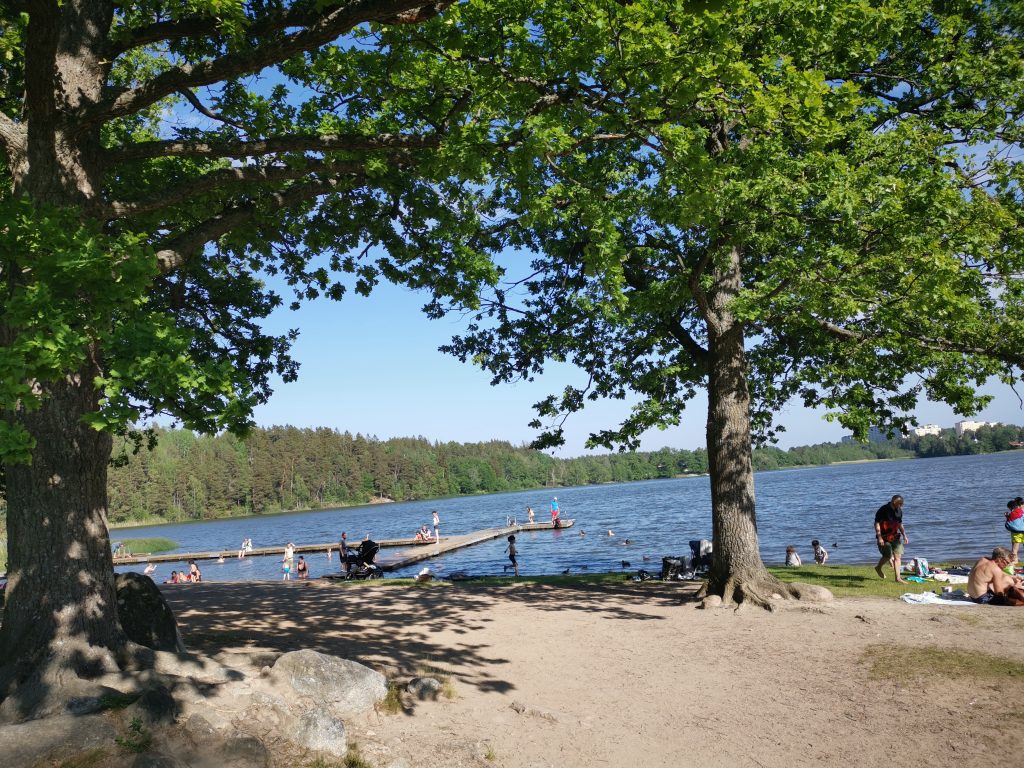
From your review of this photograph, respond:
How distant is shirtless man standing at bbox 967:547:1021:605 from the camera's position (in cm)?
1072

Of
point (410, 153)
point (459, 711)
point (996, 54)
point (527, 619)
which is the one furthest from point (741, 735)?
point (996, 54)

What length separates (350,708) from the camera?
6.60 meters

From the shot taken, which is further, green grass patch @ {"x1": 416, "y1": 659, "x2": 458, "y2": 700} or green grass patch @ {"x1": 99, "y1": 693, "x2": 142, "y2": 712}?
green grass patch @ {"x1": 416, "y1": 659, "x2": 458, "y2": 700}

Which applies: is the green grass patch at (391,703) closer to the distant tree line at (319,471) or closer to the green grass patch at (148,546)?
the green grass patch at (148,546)

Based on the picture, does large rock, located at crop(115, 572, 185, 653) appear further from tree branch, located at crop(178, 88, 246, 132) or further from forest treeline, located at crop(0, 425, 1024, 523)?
forest treeline, located at crop(0, 425, 1024, 523)

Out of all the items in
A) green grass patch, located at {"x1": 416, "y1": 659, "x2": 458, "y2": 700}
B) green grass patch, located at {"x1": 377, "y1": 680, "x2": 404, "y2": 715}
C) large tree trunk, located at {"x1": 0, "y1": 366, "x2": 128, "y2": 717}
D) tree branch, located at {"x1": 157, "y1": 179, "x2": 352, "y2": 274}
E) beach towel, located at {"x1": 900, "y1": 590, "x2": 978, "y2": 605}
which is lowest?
beach towel, located at {"x1": 900, "y1": 590, "x2": 978, "y2": 605}

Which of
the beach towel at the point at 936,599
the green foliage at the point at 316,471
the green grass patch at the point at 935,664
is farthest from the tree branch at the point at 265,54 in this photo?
the green foliage at the point at 316,471

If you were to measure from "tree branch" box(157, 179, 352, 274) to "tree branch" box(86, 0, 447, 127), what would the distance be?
169cm

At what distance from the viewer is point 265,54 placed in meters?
7.01

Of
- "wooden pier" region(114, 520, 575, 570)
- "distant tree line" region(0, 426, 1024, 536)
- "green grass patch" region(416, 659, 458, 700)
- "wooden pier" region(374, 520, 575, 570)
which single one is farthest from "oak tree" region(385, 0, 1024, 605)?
"distant tree line" region(0, 426, 1024, 536)

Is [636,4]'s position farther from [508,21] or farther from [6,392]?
[6,392]

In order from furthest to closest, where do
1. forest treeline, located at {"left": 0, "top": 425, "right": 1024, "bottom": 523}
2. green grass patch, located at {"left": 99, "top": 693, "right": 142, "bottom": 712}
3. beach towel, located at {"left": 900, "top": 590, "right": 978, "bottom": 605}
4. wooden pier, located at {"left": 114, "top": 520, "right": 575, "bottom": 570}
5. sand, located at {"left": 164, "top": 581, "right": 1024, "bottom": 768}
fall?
forest treeline, located at {"left": 0, "top": 425, "right": 1024, "bottom": 523}, wooden pier, located at {"left": 114, "top": 520, "right": 575, "bottom": 570}, beach towel, located at {"left": 900, "top": 590, "right": 978, "bottom": 605}, sand, located at {"left": 164, "top": 581, "right": 1024, "bottom": 768}, green grass patch, located at {"left": 99, "top": 693, "right": 142, "bottom": 712}

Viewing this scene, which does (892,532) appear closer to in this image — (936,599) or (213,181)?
(936,599)

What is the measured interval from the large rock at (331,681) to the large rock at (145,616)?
2040mm
